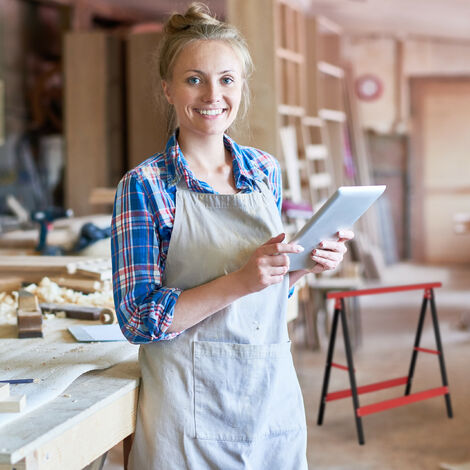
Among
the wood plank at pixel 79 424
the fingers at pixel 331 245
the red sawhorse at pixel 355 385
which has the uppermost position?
the fingers at pixel 331 245

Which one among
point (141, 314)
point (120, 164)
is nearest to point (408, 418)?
point (141, 314)

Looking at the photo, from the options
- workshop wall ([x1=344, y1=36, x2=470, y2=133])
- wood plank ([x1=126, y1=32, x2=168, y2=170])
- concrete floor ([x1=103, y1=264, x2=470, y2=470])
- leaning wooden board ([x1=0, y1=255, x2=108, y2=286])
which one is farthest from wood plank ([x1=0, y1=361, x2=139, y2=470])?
workshop wall ([x1=344, y1=36, x2=470, y2=133])

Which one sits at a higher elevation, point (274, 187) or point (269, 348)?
point (274, 187)

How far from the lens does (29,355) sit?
2023 mm

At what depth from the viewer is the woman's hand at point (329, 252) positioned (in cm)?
172

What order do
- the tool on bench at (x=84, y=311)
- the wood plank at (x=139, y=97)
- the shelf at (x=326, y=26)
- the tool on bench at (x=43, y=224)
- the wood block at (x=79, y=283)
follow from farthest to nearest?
1. the shelf at (x=326, y=26)
2. the wood plank at (x=139, y=97)
3. the tool on bench at (x=43, y=224)
4. the wood block at (x=79, y=283)
5. the tool on bench at (x=84, y=311)

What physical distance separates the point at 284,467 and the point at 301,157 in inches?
189

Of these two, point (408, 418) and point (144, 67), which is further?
point (144, 67)

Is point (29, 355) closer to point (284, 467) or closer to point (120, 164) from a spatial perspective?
point (284, 467)

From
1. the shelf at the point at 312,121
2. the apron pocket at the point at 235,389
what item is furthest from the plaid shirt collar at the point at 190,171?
the shelf at the point at 312,121

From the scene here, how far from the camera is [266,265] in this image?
158 centimetres

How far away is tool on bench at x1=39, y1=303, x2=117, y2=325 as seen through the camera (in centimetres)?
245

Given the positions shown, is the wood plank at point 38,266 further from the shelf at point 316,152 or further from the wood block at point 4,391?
the shelf at point 316,152

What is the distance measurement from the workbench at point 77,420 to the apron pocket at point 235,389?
0.19m
